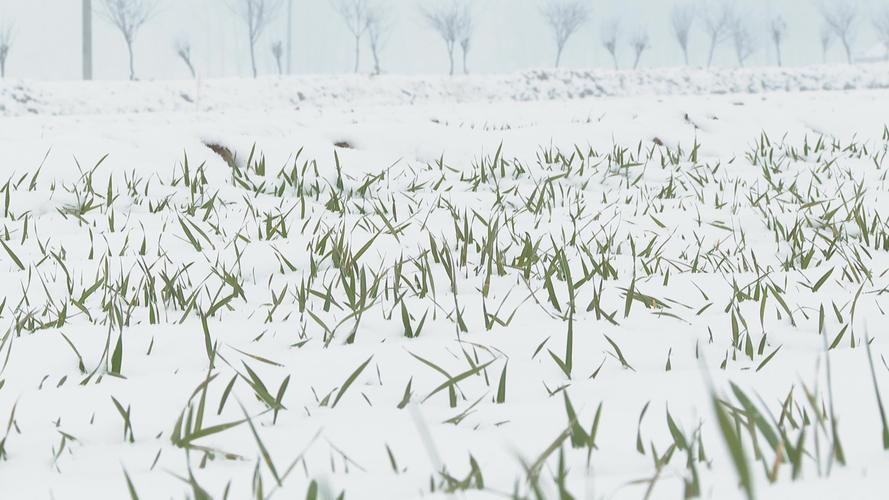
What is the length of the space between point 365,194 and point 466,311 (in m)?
2.02

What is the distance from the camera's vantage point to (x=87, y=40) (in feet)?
97.6

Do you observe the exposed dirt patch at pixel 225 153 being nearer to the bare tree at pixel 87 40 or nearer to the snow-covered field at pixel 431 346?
the snow-covered field at pixel 431 346

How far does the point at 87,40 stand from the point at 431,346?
32412 mm

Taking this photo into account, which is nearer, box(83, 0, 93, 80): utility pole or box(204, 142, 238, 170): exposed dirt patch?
box(204, 142, 238, 170): exposed dirt patch

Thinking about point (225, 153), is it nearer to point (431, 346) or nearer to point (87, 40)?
point (431, 346)

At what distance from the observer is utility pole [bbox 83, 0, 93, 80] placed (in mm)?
29516

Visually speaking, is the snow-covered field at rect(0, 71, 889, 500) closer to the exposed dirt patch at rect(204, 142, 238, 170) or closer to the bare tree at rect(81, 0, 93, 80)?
the exposed dirt patch at rect(204, 142, 238, 170)

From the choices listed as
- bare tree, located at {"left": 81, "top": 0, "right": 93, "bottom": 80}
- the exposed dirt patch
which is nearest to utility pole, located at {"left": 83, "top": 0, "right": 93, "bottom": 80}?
bare tree, located at {"left": 81, "top": 0, "right": 93, "bottom": 80}

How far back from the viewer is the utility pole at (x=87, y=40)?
29516mm

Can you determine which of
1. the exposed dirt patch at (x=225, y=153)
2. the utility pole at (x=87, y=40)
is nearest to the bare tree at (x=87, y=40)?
A: the utility pole at (x=87, y=40)

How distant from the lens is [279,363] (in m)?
1.52

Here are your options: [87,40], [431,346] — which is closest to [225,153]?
[431,346]

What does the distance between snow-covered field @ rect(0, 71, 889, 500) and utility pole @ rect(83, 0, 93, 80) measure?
28.8m

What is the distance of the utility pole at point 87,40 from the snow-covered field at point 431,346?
94.6 ft
